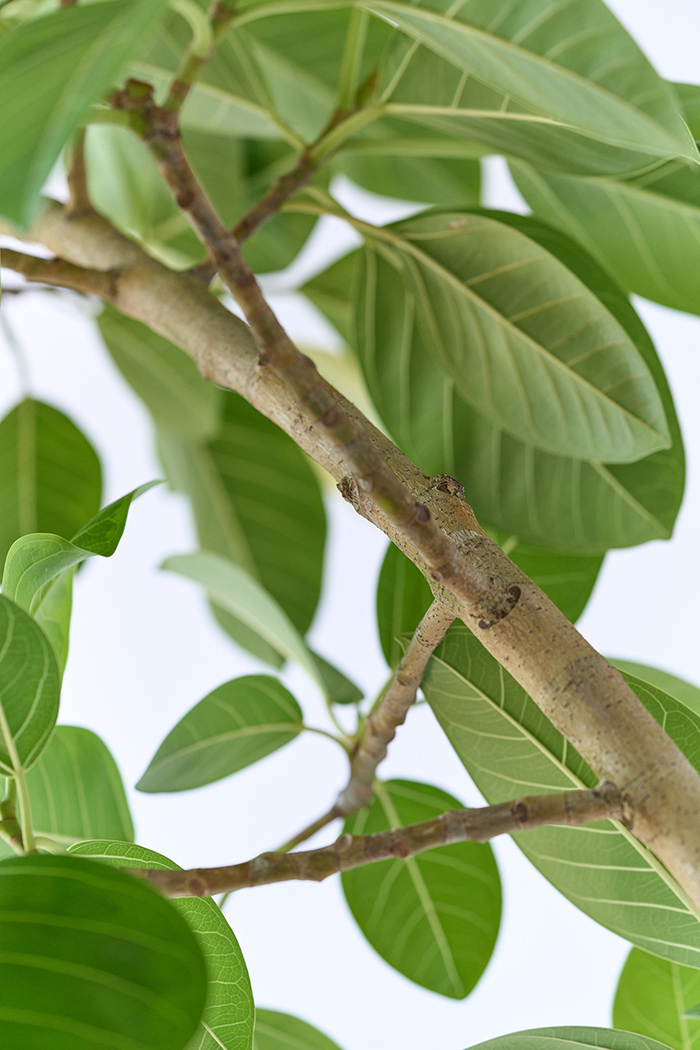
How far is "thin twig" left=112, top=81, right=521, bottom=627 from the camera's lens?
0.18 m

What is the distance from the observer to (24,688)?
0.24 metres

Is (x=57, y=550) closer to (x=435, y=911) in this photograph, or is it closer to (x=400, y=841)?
(x=400, y=841)

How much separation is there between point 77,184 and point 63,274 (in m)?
0.06

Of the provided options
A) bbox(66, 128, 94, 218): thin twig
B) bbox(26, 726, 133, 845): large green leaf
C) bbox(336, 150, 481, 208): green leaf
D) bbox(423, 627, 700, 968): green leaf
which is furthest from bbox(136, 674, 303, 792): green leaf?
bbox(336, 150, 481, 208): green leaf

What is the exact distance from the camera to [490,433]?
0.44 meters

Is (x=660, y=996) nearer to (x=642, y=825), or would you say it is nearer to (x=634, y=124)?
(x=642, y=825)

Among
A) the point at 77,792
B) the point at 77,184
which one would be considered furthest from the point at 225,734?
the point at 77,184

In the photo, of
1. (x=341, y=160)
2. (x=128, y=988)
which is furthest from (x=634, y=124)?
(x=341, y=160)

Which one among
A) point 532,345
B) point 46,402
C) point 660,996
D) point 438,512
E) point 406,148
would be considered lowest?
point 660,996

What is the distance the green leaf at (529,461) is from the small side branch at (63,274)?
154 mm

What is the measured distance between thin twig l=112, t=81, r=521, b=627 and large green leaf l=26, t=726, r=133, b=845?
209 mm

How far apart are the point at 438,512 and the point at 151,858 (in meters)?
0.14

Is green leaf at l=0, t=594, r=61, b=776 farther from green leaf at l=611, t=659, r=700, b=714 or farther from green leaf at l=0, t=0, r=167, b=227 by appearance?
green leaf at l=611, t=659, r=700, b=714

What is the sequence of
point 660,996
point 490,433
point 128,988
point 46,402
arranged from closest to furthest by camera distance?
point 128,988
point 660,996
point 490,433
point 46,402
